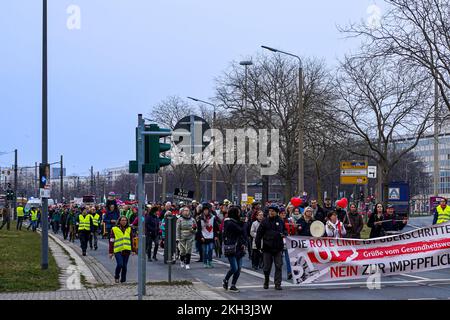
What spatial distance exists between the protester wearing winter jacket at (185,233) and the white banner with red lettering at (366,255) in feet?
17.6

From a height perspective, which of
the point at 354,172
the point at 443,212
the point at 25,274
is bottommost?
the point at 25,274

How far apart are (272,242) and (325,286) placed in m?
1.55

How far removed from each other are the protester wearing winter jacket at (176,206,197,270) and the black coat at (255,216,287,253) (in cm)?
580

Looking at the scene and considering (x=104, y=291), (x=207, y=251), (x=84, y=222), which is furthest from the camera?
(x=84, y=222)

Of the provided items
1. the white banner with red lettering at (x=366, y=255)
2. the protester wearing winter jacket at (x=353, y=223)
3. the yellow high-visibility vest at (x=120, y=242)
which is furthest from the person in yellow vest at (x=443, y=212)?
the yellow high-visibility vest at (x=120, y=242)

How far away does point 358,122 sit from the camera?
3778 centimetres

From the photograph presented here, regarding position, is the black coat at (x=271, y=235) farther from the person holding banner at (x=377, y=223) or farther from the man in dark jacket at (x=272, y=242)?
the person holding banner at (x=377, y=223)

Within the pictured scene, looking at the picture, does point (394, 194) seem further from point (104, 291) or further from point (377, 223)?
point (104, 291)

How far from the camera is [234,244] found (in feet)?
54.3

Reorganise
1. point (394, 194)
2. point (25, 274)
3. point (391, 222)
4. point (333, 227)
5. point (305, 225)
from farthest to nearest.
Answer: point (394, 194)
point (391, 222)
point (305, 225)
point (25, 274)
point (333, 227)

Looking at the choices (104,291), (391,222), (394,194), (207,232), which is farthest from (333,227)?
(394,194)

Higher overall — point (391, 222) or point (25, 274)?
point (391, 222)

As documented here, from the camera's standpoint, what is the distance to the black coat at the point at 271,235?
1648 centimetres
